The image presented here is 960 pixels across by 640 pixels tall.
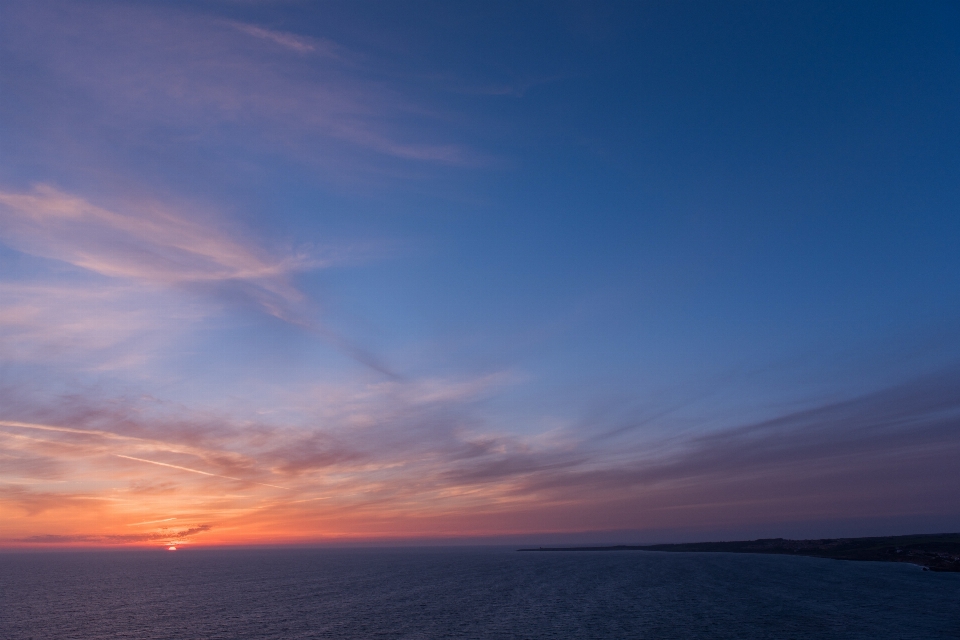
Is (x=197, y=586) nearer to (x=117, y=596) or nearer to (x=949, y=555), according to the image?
(x=117, y=596)

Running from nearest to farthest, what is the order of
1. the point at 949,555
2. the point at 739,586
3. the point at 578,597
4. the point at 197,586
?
the point at 578,597 < the point at 739,586 < the point at 197,586 < the point at 949,555

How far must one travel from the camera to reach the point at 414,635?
240 ft

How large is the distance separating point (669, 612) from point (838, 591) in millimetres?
51361

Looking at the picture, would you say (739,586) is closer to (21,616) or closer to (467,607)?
(467,607)

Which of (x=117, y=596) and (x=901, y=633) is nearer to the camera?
(x=901, y=633)

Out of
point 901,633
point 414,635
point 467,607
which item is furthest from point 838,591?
point 414,635

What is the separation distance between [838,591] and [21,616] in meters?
164

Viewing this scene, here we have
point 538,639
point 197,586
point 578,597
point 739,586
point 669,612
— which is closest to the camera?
point 538,639

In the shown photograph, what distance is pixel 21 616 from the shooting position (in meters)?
100

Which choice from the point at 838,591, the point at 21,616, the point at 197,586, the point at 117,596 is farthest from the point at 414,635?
the point at 197,586

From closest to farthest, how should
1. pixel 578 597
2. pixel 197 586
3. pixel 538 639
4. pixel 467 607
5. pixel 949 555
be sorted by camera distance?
pixel 538 639 < pixel 467 607 < pixel 578 597 < pixel 197 586 < pixel 949 555

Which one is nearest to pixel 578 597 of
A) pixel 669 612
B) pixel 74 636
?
pixel 669 612

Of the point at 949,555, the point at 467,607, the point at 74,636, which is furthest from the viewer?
the point at 949,555

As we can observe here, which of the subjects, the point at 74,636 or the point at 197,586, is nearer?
the point at 74,636
